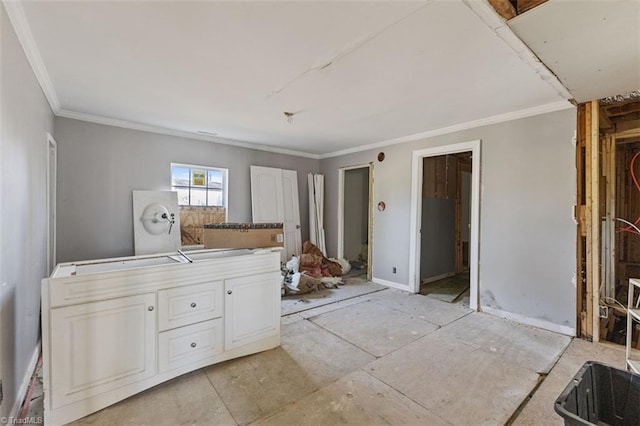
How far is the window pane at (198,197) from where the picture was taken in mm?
4600

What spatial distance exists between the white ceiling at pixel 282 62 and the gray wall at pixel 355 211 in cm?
266

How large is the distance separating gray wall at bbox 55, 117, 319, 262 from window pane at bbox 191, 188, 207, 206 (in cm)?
40

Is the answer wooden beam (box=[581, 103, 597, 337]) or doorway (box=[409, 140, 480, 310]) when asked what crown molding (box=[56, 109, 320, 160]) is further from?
wooden beam (box=[581, 103, 597, 337])

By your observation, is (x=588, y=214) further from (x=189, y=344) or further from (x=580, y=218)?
(x=189, y=344)

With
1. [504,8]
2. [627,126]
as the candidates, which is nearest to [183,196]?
[504,8]

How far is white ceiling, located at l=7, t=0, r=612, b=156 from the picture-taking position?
1693 millimetres

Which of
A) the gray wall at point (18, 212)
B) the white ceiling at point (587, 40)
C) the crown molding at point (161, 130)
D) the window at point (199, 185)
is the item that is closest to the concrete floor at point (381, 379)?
the gray wall at point (18, 212)

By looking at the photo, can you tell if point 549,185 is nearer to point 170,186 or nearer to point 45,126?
point 170,186

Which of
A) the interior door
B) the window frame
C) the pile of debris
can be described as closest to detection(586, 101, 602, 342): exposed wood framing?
the pile of debris

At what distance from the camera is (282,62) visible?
2.25 m

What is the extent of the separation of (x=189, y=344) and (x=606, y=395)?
107 inches

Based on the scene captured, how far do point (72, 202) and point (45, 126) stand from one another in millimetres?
1102

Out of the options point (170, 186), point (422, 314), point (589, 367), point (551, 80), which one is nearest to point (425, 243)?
point (422, 314)

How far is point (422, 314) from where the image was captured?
354 cm
